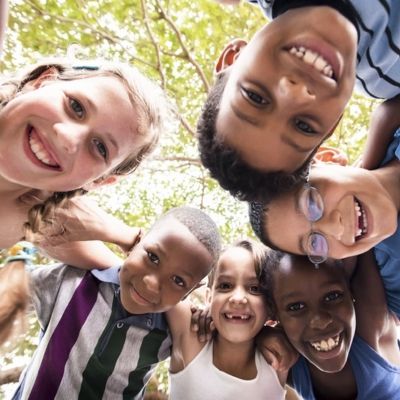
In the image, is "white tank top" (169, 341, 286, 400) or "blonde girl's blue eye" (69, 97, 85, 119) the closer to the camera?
"blonde girl's blue eye" (69, 97, 85, 119)

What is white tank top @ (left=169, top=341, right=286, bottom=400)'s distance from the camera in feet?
7.04

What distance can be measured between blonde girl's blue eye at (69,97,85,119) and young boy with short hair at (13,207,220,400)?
2.78 feet

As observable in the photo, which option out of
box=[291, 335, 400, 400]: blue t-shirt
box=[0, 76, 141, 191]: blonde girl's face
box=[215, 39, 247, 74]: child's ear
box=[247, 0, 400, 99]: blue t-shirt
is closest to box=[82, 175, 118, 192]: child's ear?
box=[0, 76, 141, 191]: blonde girl's face

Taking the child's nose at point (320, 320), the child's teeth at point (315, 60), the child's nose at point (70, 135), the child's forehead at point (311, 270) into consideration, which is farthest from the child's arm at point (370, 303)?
the child's nose at point (70, 135)

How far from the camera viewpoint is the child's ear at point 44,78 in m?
1.81


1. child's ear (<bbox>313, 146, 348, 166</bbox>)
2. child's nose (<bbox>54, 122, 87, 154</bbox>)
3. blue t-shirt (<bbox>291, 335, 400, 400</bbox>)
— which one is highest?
child's ear (<bbox>313, 146, 348, 166</bbox>)

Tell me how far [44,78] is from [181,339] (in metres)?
1.48

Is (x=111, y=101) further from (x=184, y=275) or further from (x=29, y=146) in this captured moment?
(x=184, y=275)

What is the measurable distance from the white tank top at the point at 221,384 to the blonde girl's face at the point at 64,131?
1140mm

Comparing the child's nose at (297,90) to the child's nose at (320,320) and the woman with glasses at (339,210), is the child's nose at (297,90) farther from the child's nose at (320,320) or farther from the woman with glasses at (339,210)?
the child's nose at (320,320)

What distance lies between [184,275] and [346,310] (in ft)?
2.72

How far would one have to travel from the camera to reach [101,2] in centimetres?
371

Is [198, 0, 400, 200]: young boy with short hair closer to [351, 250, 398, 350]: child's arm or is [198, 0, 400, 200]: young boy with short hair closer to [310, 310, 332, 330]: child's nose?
[310, 310, 332, 330]: child's nose

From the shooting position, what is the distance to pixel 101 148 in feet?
5.96
